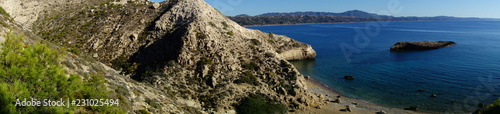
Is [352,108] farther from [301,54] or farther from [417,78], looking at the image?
[301,54]

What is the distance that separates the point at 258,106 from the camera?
35.1 metres

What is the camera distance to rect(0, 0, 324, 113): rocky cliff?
35125mm

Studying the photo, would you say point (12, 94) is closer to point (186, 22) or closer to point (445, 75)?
point (186, 22)

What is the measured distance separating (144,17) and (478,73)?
2843 inches

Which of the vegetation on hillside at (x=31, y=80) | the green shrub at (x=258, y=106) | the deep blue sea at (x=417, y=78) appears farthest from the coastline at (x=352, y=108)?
the vegetation on hillside at (x=31, y=80)

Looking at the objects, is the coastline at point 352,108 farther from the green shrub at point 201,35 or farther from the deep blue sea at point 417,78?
the green shrub at point 201,35

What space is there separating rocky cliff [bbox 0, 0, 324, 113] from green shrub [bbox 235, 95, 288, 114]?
0.91m

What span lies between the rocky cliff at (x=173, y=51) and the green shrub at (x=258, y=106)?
91 cm

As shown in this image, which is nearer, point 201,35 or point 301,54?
point 201,35

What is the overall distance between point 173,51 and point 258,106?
1730 cm

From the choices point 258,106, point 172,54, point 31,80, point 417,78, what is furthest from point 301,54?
point 31,80

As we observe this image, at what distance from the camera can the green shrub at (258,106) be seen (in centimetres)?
3428

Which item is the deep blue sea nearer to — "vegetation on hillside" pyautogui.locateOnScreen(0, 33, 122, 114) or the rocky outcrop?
the rocky outcrop

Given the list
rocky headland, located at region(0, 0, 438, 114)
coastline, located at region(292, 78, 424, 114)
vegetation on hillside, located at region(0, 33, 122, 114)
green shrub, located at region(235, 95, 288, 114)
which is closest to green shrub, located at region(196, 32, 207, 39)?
rocky headland, located at region(0, 0, 438, 114)
